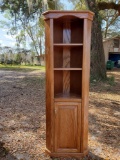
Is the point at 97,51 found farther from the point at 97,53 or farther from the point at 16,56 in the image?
the point at 16,56

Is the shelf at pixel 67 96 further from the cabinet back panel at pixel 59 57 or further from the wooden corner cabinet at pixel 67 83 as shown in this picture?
the cabinet back panel at pixel 59 57

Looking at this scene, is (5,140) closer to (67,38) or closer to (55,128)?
(55,128)

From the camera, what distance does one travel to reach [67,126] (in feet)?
7.34

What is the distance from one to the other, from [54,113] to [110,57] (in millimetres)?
21078

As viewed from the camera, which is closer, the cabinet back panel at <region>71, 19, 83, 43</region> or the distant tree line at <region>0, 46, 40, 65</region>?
the cabinet back panel at <region>71, 19, 83, 43</region>

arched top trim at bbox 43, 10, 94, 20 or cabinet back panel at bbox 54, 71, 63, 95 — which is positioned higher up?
arched top trim at bbox 43, 10, 94, 20

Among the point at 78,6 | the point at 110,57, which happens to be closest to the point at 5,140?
the point at 78,6

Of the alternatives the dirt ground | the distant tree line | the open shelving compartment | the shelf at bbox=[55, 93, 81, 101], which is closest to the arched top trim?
the open shelving compartment

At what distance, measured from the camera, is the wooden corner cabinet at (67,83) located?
2064 millimetres

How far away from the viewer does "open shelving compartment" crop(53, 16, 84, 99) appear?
231 centimetres

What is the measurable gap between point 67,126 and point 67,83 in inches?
20.4

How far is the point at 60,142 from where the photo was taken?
7.43 ft

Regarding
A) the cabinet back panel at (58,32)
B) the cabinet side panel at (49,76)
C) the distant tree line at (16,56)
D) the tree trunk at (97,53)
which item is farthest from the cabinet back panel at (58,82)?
the distant tree line at (16,56)

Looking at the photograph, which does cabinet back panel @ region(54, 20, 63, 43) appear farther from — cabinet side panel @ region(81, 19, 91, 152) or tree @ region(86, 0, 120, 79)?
tree @ region(86, 0, 120, 79)
